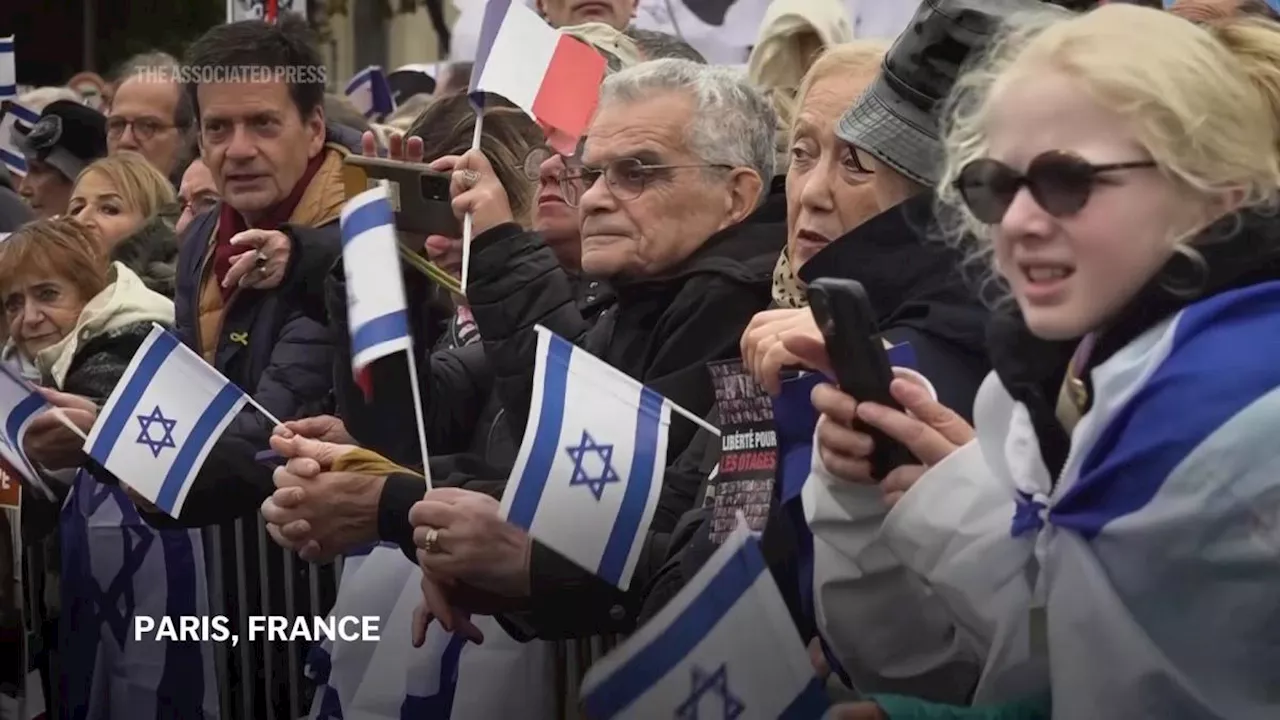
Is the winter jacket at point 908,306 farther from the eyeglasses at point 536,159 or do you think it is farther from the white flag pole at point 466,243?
the eyeglasses at point 536,159

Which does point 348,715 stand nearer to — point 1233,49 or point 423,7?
point 1233,49

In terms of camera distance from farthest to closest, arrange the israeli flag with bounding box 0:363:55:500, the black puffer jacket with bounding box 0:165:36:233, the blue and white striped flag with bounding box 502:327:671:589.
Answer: the black puffer jacket with bounding box 0:165:36:233, the israeli flag with bounding box 0:363:55:500, the blue and white striped flag with bounding box 502:327:671:589

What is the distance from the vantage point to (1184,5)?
250 cm

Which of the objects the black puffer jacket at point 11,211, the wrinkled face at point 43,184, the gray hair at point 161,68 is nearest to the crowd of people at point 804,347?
the gray hair at point 161,68

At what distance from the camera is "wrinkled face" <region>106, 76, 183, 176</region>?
4.96 metres

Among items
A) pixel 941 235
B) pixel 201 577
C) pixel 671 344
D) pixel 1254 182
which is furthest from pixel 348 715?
pixel 1254 182

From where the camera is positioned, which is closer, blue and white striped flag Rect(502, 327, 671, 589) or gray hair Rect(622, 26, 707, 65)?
blue and white striped flag Rect(502, 327, 671, 589)

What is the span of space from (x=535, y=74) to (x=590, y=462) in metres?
0.91

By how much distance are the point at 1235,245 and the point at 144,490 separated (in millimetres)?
2004

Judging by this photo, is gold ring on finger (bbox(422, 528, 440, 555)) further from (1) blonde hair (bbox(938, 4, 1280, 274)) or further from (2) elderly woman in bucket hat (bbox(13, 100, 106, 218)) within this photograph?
(2) elderly woman in bucket hat (bbox(13, 100, 106, 218))

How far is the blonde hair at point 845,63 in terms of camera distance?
2488mm

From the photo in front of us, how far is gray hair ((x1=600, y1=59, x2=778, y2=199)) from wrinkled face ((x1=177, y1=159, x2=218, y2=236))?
130 centimetres

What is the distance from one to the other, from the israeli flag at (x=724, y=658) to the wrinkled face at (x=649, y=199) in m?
0.57

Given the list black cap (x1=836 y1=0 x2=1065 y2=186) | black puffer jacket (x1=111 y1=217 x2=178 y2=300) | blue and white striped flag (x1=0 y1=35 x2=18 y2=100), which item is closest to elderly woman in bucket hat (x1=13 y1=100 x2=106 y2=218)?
blue and white striped flag (x1=0 y1=35 x2=18 y2=100)
